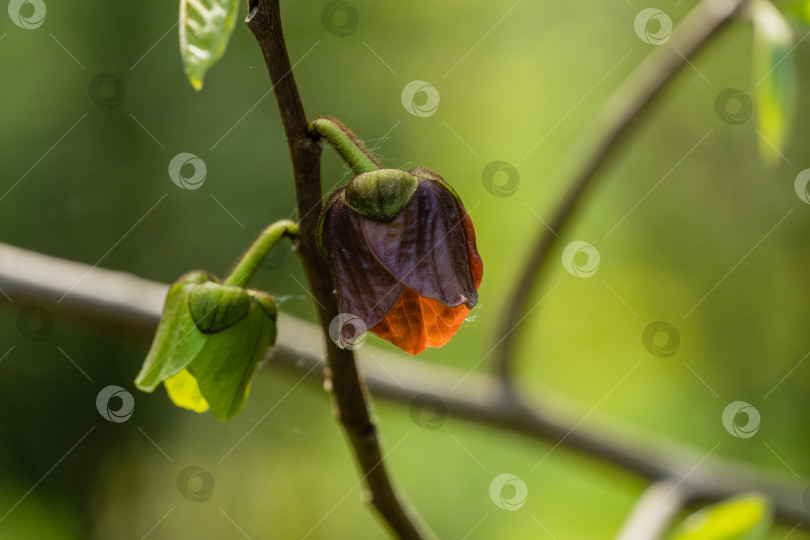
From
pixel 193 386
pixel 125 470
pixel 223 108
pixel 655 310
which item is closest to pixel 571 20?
pixel 655 310

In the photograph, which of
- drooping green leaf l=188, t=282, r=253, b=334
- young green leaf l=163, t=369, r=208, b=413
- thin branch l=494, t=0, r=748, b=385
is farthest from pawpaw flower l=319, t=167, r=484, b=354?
thin branch l=494, t=0, r=748, b=385

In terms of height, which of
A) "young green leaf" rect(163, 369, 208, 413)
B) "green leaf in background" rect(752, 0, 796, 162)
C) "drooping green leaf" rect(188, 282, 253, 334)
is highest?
"green leaf in background" rect(752, 0, 796, 162)

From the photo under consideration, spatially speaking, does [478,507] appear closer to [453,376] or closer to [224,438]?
[224,438]

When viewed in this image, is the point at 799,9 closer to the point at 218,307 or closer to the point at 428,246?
the point at 428,246

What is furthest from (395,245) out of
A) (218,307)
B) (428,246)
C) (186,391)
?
(186,391)

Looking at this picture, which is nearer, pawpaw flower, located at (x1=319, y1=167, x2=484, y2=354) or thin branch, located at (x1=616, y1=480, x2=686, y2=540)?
pawpaw flower, located at (x1=319, y1=167, x2=484, y2=354)

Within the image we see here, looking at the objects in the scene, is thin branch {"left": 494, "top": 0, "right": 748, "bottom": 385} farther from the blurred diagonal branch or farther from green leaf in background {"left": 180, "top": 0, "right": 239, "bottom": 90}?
green leaf in background {"left": 180, "top": 0, "right": 239, "bottom": 90}
